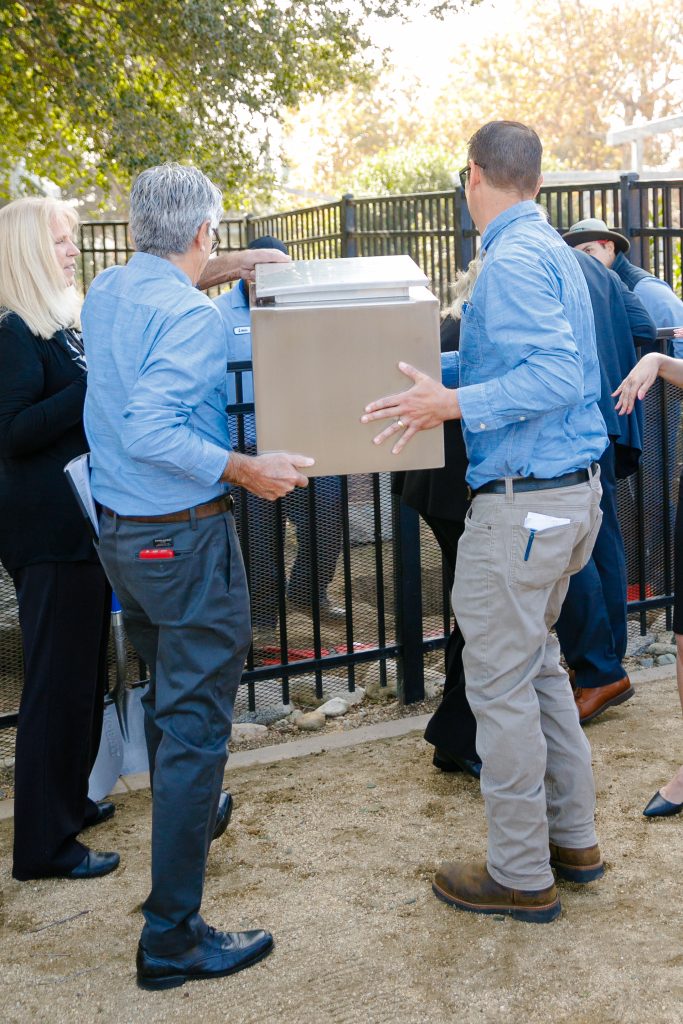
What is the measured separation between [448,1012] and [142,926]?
96 cm

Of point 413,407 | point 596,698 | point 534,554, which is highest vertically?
point 413,407

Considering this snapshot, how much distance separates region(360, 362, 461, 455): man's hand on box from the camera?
9.11ft

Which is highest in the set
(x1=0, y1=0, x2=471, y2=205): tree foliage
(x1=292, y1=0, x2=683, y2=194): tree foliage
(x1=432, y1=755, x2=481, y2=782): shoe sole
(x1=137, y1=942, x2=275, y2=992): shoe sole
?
(x1=292, y1=0, x2=683, y2=194): tree foliage

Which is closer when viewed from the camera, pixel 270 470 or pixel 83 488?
pixel 270 470

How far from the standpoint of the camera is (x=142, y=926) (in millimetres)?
3205

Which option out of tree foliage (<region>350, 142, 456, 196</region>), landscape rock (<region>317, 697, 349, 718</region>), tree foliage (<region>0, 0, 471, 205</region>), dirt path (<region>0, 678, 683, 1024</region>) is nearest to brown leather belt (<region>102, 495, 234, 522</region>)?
dirt path (<region>0, 678, 683, 1024</region>)

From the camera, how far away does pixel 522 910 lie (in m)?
3.09

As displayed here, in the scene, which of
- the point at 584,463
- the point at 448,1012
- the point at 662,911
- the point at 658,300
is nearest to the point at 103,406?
the point at 584,463

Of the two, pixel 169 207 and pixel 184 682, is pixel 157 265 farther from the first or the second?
pixel 184 682

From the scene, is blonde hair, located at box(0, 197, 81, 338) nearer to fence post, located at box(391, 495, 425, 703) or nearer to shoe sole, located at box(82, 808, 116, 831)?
shoe sole, located at box(82, 808, 116, 831)

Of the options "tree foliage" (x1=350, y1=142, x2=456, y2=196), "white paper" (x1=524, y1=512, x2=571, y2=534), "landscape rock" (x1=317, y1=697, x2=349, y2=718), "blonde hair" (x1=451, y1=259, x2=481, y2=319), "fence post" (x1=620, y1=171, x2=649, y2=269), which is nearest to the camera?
"white paper" (x1=524, y1=512, x2=571, y2=534)

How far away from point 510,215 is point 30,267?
1.39 metres

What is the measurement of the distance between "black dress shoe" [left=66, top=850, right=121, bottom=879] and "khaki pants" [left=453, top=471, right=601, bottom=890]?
1207 millimetres

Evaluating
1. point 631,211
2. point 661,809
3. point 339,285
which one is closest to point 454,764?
point 661,809
